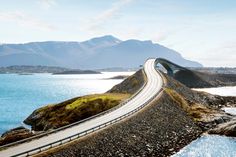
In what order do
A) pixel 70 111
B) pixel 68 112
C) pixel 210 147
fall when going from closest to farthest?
pixel 210 147 < pixel 68 112 < pixel 70 111

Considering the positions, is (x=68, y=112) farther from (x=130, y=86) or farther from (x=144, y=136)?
(x=130, y=86)

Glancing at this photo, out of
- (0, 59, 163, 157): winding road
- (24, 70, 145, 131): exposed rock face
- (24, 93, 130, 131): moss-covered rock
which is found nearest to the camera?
(0, 59, 163, 157): winding road

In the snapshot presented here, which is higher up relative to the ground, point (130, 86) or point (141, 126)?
point (130, 86)

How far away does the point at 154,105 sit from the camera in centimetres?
10694

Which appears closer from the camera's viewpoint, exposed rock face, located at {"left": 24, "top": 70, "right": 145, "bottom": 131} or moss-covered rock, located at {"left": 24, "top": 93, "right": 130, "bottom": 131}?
exposed rock face, located at {"left": 24, "top": 70, "right": 145, "bottom": 131}

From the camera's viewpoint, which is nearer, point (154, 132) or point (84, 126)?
point (84, 126)

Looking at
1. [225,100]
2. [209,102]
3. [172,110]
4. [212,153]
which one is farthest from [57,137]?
[225,100]

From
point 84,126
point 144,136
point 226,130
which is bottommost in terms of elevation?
point 226,130

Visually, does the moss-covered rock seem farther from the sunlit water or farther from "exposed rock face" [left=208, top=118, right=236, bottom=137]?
the sunlit water

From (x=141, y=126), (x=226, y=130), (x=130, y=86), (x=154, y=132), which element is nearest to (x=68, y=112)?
(x=141, y=126)

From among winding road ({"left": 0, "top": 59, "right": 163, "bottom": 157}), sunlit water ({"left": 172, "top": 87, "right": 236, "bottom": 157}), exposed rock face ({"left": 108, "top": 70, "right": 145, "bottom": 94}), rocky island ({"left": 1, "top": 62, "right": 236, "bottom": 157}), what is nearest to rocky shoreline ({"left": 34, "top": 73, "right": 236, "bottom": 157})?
rocky island ({"left": 1, "top": 62, "right": 236, "bottom": 157})

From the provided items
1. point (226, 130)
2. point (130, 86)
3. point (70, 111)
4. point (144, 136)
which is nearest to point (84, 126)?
point (144, 136)

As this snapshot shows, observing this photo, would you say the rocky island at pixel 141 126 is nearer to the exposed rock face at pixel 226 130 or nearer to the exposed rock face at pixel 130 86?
the exposed rock face at pixel 226 130

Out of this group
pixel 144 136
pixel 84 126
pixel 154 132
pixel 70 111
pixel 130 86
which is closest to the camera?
pixel 84 126
